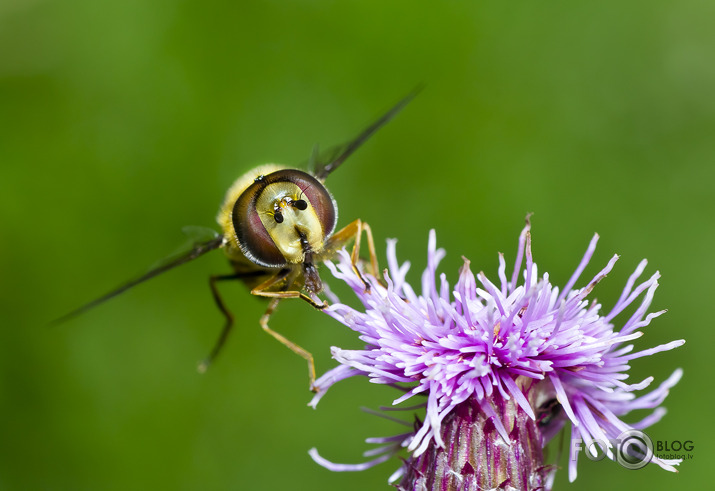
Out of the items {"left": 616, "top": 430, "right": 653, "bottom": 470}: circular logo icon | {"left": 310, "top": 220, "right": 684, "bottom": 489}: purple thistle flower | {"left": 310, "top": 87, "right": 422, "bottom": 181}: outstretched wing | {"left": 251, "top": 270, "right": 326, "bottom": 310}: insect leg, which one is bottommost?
{"left": 616, "top": 430, "right": 653, "bottom": 470}: circular logo icon

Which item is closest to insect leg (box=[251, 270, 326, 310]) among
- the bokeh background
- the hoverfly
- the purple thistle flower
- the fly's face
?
the hoverfly

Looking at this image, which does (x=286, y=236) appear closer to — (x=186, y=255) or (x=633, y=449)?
(x=186, y=255)

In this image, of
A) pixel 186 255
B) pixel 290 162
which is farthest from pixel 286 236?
pixel 290 162

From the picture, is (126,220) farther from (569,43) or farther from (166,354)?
(569,43)

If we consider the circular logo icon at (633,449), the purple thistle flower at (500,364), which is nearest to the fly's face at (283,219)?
the purple thistle flower at (500,364)

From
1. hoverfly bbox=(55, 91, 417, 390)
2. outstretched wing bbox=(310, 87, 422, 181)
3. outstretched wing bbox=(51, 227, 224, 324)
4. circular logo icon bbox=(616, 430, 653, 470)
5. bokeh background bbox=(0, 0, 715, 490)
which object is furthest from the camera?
bokeh background bbox=(0, 0, 715, 490)

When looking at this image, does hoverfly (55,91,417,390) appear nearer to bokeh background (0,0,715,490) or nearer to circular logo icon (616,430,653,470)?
circular logo icon (616,430,653,470)

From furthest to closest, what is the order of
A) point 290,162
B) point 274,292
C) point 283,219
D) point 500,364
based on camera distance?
point 290,162
point 274,292
point 283,219
point 500,364
